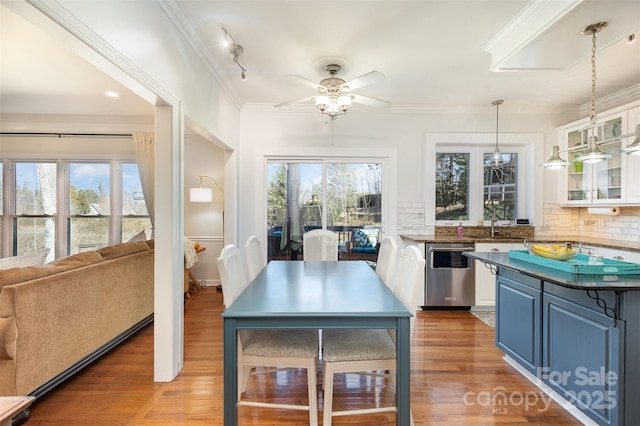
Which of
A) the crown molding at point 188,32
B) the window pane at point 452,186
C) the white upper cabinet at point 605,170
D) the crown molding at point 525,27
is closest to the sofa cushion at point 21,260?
the crown molding at point 188,32

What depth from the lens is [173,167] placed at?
2.09 meters

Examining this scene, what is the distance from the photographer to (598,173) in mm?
3383

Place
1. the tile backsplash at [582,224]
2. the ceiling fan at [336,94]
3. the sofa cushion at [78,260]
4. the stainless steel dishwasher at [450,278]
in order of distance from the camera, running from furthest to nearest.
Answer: the stainless steel dishwasher at [450,278] → the tile backsplash at [582,224] → the ceiling fan at [336,94] → the sofa cushion at [78,260]

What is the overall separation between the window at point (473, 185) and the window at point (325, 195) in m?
0.91

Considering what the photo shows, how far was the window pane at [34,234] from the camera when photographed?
4.40 meters

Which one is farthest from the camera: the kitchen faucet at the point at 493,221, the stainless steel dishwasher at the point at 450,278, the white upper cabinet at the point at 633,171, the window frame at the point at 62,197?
the window frame at the point at 62,197

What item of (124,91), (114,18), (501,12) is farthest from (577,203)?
(124,91)

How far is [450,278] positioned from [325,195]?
1.91 meters

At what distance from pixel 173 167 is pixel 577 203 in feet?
14.9

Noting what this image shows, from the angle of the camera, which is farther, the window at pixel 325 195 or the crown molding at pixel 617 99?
the window at pixel 325 195

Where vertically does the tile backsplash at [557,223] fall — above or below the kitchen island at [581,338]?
above

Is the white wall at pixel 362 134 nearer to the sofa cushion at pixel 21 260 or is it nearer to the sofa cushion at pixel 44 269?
the sofa cushion at pixel 44 269

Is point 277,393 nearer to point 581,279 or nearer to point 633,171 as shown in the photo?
point 581,279

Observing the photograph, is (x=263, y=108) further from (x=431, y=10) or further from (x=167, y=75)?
(x=431, y=10)
